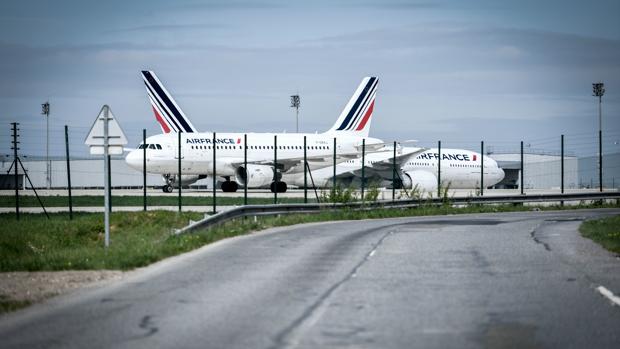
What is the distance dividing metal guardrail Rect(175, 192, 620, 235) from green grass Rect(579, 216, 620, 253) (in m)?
8.83

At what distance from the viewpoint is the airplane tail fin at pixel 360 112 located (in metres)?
71.8

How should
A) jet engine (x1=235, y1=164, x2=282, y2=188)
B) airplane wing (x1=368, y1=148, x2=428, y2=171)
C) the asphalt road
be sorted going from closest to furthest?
the asphalt road → jet engine (x1=235, y1=164, x2=282, y2=188) → airplane wing (x1=368, y1=148, x2=428, y2=171)

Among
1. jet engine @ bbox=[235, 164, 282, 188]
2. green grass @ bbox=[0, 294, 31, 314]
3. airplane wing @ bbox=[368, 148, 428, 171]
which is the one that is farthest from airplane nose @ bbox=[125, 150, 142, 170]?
green grass @ bbox=[0, 294, 31, 314]

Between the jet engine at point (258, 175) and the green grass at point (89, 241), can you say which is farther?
the jet engine at point (258, 175)

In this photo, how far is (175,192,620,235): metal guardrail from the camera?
26064 millimetres

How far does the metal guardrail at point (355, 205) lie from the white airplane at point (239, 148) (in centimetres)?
1372

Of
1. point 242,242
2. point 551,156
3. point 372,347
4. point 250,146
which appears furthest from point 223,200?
point 551,156

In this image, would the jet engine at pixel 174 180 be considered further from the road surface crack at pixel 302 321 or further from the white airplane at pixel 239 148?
the road surface crack at pixel 302 321

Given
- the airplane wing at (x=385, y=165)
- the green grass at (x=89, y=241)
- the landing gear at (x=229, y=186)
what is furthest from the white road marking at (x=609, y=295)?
the airplane wing at (x=385, y=165)

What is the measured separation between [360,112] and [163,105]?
13.7 meters

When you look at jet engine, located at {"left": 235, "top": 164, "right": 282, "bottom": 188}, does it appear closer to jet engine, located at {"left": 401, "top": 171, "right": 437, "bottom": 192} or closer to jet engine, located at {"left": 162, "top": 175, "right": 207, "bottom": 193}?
jet engine, located at {"left": 162, "top": 175, "right": 207, "bottom": 193}

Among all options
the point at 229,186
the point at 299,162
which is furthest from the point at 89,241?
the point at 229,186

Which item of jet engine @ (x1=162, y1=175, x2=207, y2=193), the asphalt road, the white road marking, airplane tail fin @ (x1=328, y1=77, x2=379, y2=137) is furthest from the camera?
airplane tail fin @ (x1=328, y1=77, x2=379, y2=137)

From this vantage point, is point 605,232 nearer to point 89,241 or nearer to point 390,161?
point 89,241
